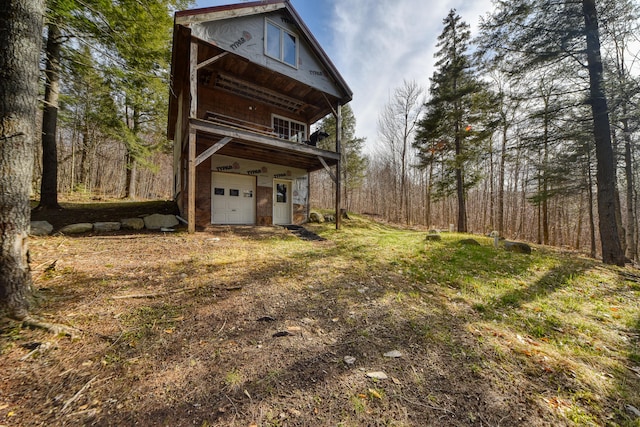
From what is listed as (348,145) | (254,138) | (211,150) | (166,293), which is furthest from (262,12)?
(348,145)

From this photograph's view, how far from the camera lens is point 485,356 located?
2287 mm

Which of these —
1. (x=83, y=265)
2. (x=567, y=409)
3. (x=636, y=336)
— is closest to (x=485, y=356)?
(x=567, y=409)

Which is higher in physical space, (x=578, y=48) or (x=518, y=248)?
(x=578, y=48)

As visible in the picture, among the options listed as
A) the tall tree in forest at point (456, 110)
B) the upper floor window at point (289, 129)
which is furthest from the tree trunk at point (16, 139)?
the tall tree in forest at point (456, 110)

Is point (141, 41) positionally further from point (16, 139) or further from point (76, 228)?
point (16, 139)

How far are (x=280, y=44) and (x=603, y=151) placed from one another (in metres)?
11.4

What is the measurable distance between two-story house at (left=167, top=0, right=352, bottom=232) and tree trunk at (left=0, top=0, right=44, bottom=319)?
13.2ft

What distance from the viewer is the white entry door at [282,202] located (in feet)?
36.9

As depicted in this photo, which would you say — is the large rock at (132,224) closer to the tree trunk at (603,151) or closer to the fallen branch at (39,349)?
the fallen branch at (39,349)

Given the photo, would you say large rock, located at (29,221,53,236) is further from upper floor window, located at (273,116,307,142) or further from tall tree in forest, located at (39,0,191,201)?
upper floor window, located at (273,116,307,142)

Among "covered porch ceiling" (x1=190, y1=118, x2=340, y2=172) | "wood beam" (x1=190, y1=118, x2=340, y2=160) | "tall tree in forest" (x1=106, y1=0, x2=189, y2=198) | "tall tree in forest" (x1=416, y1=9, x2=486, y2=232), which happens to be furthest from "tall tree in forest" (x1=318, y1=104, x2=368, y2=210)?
"tall tree in forest" (x1=106, y1=0, x2=189, y2=198)

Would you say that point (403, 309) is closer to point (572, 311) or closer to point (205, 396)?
point (205, 396)

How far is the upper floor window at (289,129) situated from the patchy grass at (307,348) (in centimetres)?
808

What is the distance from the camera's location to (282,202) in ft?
37.9
